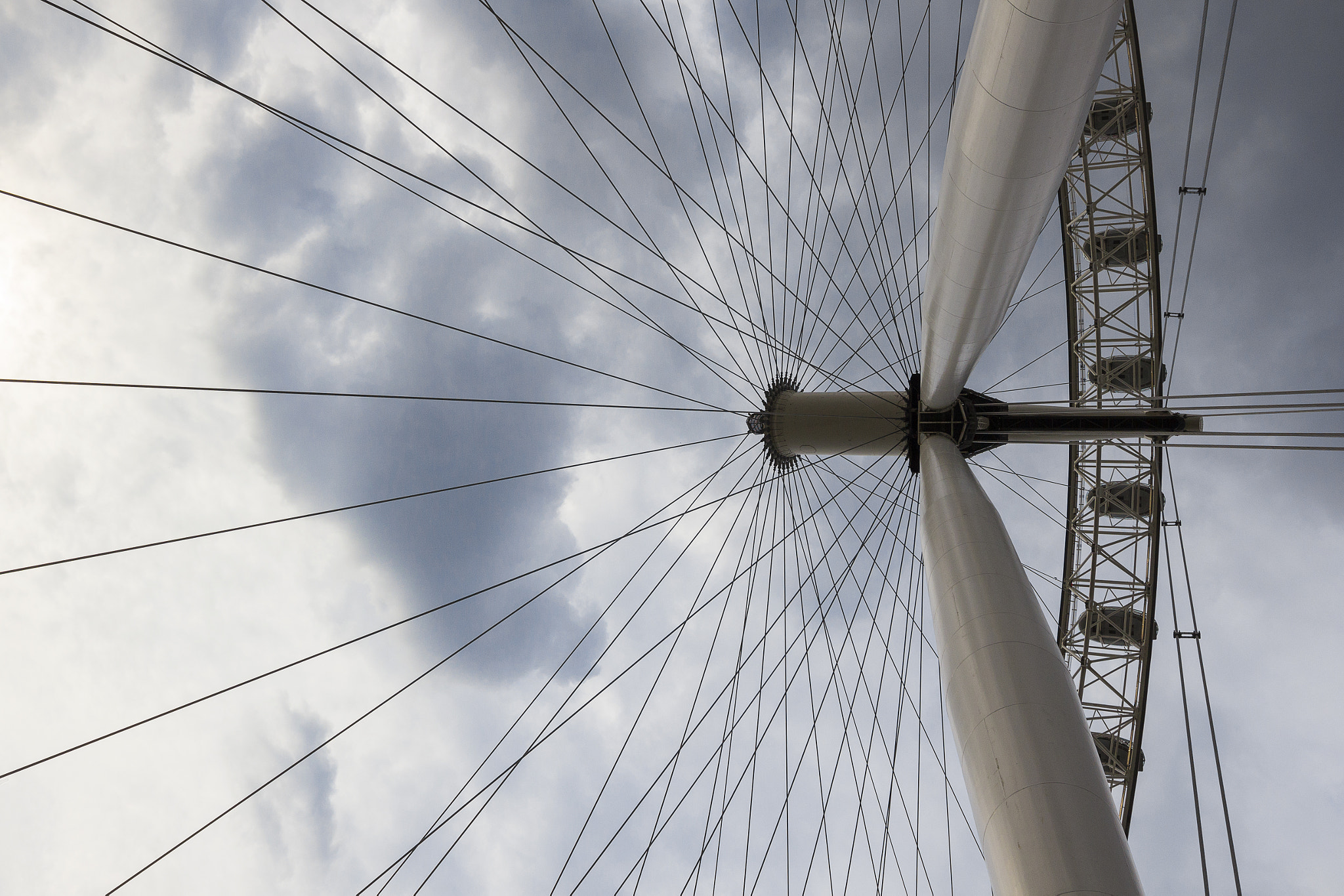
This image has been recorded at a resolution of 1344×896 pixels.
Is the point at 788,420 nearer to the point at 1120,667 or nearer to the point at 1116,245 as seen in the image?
the point at 1116,245

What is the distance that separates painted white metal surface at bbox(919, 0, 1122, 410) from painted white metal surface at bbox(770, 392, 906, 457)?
578cm

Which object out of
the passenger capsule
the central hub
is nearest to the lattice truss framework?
the passenger capsule

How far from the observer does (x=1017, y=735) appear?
6.27 metres

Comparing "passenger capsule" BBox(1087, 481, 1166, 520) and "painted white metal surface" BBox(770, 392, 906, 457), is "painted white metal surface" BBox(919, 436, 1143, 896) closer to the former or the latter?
"painted white metal surface" BBox(770, 392, 906, 457)

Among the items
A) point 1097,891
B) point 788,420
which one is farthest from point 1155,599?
point 1097,891

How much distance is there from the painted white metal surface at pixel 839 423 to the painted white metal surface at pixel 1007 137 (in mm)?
5778

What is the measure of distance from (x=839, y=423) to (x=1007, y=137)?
9.61m

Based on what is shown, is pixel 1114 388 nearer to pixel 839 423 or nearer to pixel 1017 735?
pixel 839 423

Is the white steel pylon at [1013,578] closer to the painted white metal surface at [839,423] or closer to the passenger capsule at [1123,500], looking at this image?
the painted white metal surface at [839,423]

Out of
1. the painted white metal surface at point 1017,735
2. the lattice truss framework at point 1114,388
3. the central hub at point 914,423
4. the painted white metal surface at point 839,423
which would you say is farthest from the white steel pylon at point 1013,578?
the lattice truss framework at point 1114,388

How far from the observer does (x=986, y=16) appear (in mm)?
5688

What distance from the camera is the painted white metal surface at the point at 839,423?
1507 centimetres

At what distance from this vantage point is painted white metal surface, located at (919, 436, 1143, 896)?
533cm

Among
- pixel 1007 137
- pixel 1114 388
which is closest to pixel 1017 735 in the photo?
pixel 1007 137
